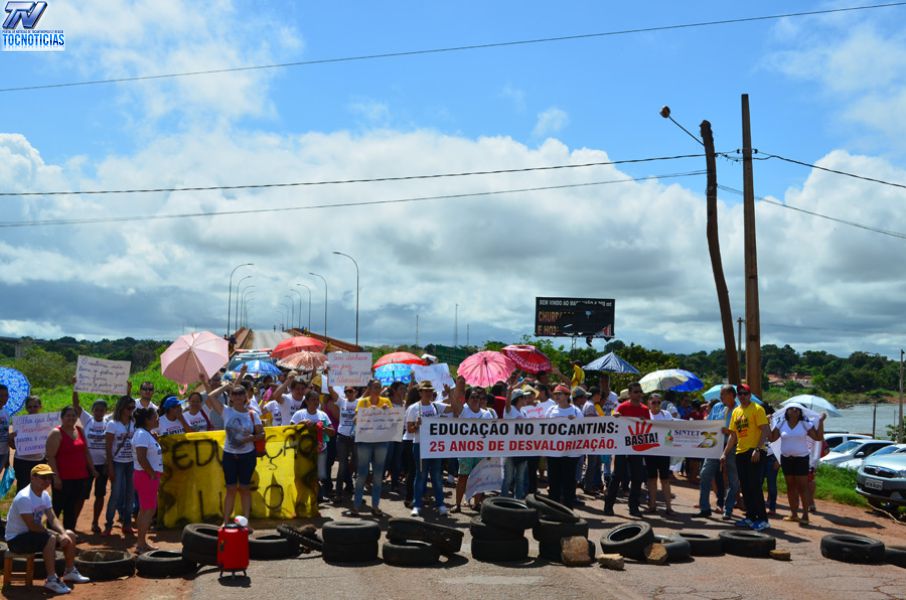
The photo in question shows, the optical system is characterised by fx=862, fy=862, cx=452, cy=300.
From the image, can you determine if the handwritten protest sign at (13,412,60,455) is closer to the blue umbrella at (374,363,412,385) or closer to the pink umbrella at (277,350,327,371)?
the blue umbrella at (374,363,412,385)

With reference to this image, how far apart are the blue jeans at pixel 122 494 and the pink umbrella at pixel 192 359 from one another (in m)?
3.34

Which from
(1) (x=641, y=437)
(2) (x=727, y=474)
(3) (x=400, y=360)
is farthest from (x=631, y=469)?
(3) (x=400, y=360)

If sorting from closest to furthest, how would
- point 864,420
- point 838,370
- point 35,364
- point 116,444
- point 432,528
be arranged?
point 432,528
point 116,444
point 35,364
point 864,420
point 838,370

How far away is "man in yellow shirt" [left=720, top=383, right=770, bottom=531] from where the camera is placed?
A: 12883 millimetres

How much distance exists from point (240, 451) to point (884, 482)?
1220cm

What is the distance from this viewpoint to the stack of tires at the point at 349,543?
32.6 ft

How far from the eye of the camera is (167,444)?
12211mm

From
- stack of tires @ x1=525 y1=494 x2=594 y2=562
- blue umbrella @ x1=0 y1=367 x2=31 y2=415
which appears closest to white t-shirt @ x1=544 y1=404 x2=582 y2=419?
stack of tires @ x1=525 y1=494 x2=594 y2=562

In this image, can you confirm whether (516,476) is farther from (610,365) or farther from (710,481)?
(610,365)

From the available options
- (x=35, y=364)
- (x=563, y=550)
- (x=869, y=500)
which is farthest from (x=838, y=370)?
(x=563, y=550)

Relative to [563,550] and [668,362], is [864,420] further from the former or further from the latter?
[563,550]

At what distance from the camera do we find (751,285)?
19.7 metres

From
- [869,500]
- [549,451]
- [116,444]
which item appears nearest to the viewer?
[116,444]

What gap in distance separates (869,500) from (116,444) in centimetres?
1377
